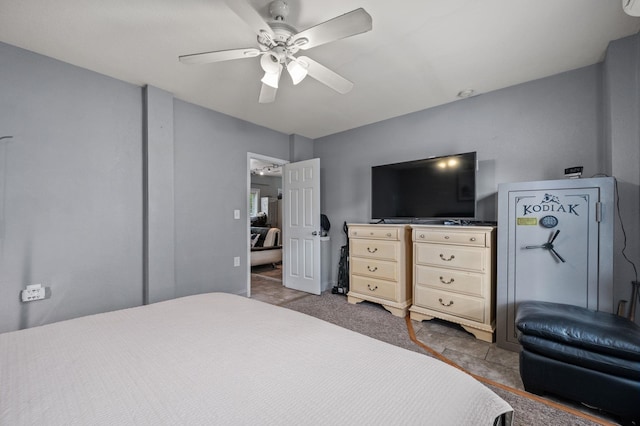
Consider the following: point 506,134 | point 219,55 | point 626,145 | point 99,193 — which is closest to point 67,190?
point 99,193

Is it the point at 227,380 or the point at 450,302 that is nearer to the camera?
the point at 227,380

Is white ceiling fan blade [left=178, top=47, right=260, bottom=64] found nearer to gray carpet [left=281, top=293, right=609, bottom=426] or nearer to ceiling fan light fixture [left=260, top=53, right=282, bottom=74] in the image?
ceiling fan light fixture [left=260, top=53, right=282, bottom=74]

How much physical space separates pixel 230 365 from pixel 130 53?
2.54 metres

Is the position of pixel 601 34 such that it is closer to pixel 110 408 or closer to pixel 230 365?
pixel 230 365

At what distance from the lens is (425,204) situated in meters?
2.96

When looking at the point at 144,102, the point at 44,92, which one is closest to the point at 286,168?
the point at 144,102

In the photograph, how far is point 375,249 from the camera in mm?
3115

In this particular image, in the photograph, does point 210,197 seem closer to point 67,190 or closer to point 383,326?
point 67,190

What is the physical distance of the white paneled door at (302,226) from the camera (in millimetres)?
3773

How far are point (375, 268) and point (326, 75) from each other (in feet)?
7.06

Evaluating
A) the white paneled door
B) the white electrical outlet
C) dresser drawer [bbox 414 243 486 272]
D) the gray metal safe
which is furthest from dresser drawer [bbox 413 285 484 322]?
the white electrical outlet

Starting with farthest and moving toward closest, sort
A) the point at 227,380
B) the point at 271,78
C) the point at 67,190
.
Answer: the point at 67,190 → the point at 271,78 → the point at 227,380

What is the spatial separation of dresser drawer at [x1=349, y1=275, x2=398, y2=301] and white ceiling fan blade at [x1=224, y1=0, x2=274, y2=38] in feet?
8.59

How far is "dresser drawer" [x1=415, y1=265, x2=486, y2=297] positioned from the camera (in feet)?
7.86
